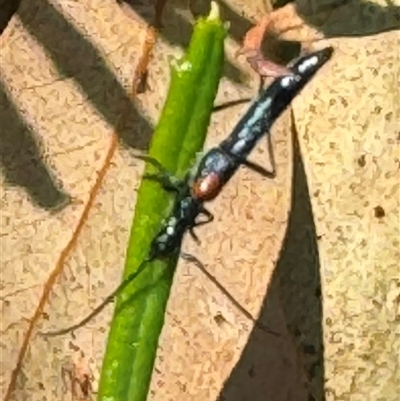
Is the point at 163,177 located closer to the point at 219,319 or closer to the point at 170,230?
the point at 170,230

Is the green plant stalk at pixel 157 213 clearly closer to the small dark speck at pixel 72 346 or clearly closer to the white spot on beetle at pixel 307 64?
the white spot on beetle at pixel 307 64

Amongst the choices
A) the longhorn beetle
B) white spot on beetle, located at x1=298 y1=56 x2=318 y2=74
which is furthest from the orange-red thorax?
white spot on beetle, located at x1=298 y1=56 x2=318 y2=74

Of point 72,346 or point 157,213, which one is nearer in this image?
point 157,213

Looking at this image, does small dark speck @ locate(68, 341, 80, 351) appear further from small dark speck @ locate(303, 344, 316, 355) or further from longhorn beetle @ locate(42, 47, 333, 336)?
small dark speck @ locate(303, 344, 316, 355)

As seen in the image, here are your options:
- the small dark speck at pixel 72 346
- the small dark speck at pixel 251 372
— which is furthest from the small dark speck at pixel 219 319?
the small dark speck at pixel 72 346

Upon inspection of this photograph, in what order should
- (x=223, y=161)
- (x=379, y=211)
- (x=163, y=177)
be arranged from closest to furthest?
1. (x=163, y=177)
2. (x=223, y=161)
3. (x=379, y=211)

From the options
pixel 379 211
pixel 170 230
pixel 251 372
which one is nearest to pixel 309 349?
pixel 251 372
